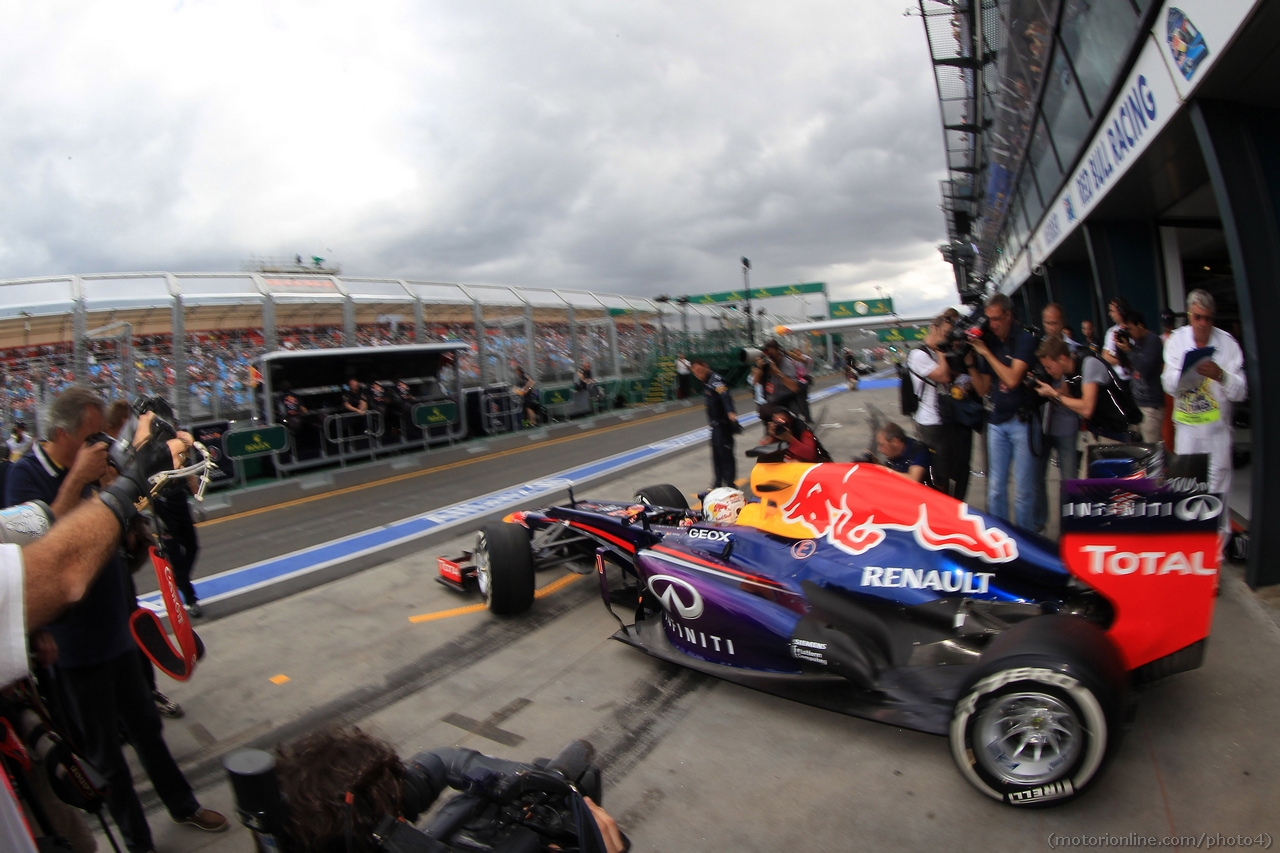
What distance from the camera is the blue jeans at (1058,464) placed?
5.11m

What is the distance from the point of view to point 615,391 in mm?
21781

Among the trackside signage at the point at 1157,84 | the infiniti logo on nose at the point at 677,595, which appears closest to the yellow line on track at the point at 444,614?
the infiniti logo on nose at the point at 677,595

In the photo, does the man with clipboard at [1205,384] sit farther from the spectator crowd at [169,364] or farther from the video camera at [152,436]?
the spectator crowd at [169,364]

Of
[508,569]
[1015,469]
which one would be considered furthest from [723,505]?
[1015,469]

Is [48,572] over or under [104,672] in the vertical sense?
over

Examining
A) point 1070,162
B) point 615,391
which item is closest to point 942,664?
point 1070,162

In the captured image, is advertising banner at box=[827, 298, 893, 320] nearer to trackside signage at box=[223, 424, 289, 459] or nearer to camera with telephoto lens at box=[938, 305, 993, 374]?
trackside signage at box=[223, 424, 289, 459]

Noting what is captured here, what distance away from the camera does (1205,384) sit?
4434 millimetres

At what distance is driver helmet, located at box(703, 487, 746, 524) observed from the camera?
492cm

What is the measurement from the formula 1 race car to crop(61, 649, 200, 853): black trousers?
2294 millimetres

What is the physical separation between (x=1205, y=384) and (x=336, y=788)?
5.29 metres

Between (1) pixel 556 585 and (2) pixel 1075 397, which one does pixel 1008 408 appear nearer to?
(2) pixel 1075 397

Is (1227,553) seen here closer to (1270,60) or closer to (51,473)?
(1270,60)

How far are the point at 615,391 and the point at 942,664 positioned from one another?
19.0m
